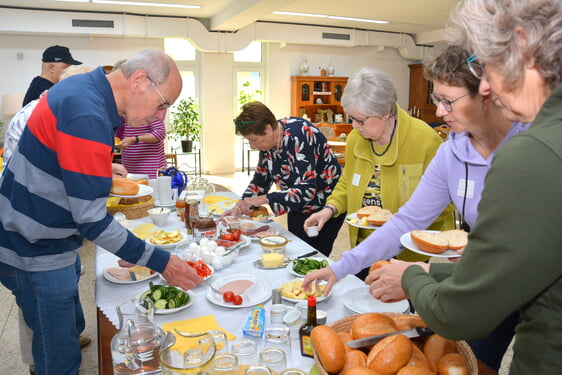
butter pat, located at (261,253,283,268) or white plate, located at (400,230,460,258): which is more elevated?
white plate, located at (400,230,460,258)

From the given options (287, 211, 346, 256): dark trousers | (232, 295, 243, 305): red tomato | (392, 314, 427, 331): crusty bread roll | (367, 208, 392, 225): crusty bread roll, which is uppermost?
(367, 208, 392, 225): crusty bread roll

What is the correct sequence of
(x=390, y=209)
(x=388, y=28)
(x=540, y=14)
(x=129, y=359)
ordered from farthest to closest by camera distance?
(x=388, y=28), (x=390, y=209), (x=129, y=359), (x=540, y=14)

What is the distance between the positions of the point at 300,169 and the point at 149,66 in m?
1.21

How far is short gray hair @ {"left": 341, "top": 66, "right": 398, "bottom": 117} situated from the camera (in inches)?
75.0

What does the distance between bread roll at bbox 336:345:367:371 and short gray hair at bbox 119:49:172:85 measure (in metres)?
1.05

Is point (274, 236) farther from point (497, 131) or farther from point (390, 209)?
point (497, 131)

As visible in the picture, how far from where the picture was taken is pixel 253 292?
1.55m

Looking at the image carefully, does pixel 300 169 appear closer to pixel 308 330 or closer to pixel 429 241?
pixel 429 241

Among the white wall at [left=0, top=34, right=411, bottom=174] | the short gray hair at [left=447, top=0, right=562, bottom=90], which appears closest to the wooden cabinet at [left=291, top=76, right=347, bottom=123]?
the white wall at [left=0, top=34, right=411, bottom=174]

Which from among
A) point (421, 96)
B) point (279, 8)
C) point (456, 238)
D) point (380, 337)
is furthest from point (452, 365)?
point (421, 96)

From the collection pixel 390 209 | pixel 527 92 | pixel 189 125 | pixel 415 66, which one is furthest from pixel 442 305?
pixel 415 66

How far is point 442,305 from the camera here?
0.77 meters

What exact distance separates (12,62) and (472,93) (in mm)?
7797

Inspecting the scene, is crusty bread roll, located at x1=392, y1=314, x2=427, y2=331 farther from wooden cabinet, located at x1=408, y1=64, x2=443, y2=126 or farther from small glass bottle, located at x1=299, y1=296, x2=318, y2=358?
wooden cabinet, located at x1=408, y1=64, x2=443, y2=126
